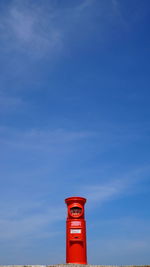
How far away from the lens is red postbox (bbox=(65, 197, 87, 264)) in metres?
27.9

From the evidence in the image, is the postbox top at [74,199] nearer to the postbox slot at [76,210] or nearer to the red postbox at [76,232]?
the red postbox at [76,232]

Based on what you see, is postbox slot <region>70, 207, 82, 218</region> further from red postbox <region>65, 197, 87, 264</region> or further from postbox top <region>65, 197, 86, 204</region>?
postbox top <region>65, 197, 86, 204</region>

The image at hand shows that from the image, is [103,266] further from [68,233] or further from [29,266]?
[29,266]

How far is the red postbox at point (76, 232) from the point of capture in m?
27.9

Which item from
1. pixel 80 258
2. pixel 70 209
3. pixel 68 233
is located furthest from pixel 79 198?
pixel 80 258

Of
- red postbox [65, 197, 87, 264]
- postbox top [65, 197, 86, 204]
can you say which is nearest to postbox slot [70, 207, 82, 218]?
red postbox [65, 197, 87, 264]

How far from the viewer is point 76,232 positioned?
28.4 m

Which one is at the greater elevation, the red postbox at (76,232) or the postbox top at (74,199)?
the postbox top at (74,199)

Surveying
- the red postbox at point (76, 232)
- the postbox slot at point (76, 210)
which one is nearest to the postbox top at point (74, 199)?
the red postbox at point (76, 232)

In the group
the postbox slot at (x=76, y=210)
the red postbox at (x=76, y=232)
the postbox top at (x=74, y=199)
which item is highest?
the postbox top at (x=74, y=199)

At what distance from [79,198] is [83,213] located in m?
1.46

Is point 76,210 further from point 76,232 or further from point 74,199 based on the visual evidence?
point 76,232

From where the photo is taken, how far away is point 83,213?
95.9 ft

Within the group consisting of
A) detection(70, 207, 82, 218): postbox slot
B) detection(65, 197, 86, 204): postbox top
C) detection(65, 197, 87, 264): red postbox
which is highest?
detection(65, 197, 86, 204): postbox top
